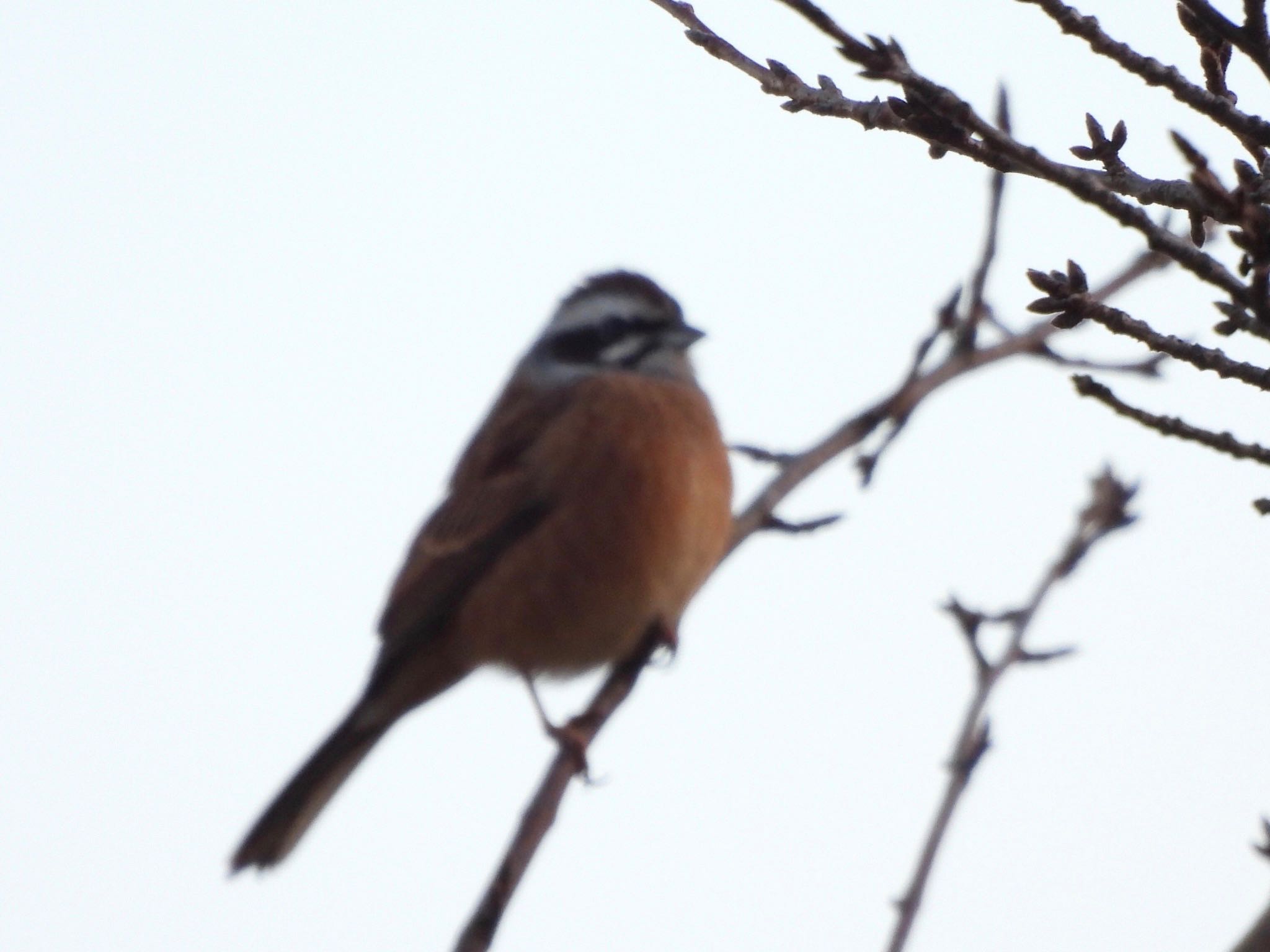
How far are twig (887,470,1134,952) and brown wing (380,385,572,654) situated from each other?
211 cm

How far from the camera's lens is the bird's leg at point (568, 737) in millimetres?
4500

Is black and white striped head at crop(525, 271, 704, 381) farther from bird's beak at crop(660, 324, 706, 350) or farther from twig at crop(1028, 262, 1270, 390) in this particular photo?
twig at crop(1028, 262, 1270, 390)

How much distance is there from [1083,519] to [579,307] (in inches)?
110

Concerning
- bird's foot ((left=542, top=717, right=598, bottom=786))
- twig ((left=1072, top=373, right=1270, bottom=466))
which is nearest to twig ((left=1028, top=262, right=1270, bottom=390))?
twig ((left=1072, top=373, right=1270, bottom=466))

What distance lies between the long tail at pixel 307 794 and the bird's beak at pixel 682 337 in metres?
1.89

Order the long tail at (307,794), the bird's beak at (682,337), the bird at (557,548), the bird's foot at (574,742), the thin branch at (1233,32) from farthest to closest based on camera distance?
1. the bird's beak at (682,337)
2. the long tail at (307,794)
3. the bird at (557,548)
4. the bird's foot at (574,742)
5. the thin branch at (1233,32)

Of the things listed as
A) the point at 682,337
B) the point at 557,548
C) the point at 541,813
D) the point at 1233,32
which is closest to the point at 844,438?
the point at 557,548

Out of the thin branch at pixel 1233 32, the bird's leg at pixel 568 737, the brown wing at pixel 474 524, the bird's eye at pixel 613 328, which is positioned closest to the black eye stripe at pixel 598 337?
the bird's eye at pixel 613 328

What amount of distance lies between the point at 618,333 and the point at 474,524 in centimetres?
106

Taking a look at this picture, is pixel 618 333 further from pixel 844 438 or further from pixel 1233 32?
pixel 1233 32

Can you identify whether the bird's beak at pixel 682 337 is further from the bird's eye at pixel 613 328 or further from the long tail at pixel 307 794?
the long tail at pixel 307 794

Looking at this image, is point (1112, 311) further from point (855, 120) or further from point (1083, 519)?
point (1083, 519)

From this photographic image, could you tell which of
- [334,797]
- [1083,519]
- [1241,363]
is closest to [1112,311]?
[1241,363]

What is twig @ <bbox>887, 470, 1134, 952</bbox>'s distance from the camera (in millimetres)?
3605
